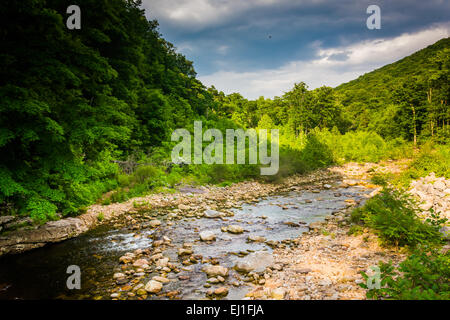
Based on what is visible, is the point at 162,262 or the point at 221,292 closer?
the point at 221,292

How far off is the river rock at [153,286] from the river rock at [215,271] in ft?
3.49

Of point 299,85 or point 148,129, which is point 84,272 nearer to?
point 148,129

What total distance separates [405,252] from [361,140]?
28.0 m

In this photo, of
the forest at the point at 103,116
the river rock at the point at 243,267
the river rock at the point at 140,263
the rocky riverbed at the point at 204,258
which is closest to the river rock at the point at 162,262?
the rocky riverbed at the point at 204,258

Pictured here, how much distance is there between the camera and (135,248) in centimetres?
638

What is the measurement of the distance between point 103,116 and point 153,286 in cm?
597

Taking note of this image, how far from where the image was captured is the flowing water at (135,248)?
176 inches

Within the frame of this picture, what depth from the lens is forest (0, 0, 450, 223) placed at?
5.36m

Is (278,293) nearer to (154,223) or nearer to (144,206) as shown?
(154,223)

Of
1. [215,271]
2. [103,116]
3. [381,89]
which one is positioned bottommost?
[215,271]

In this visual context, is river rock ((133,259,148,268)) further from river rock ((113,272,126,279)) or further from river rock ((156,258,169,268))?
river rock ((113,272,126,279))

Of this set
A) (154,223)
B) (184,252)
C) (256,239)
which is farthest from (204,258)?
(154,223)

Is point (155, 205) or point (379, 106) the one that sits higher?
point (379, 106)
